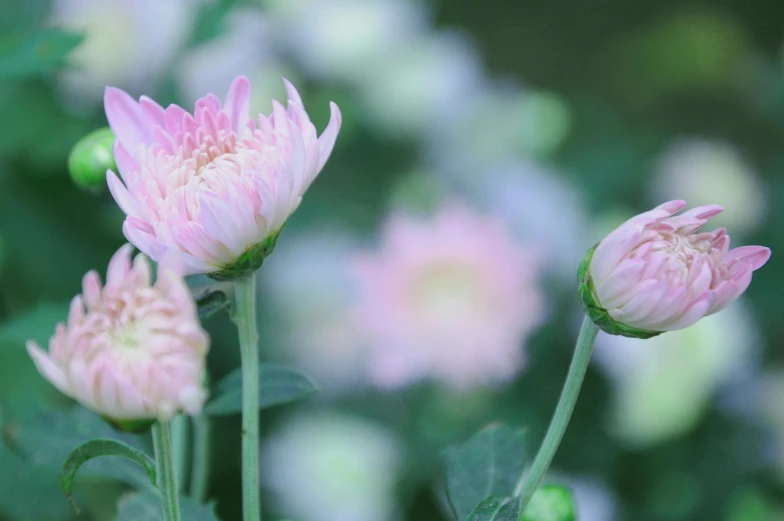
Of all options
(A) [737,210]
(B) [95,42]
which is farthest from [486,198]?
(B) [95,42]

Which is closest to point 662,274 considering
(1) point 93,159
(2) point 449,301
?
(1) point 93,159

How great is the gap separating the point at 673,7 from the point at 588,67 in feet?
0.61

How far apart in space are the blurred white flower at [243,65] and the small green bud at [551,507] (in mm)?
509

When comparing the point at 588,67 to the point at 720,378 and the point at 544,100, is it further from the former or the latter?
the point at 720,378

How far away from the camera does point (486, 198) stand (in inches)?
37.0

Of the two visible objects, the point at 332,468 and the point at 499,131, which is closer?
the point at 332,468

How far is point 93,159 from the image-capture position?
1.25 ft

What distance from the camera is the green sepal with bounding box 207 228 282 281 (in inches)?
11.9

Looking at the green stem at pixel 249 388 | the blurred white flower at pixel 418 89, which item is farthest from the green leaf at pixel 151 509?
the blurred white flower at pixel 418 89

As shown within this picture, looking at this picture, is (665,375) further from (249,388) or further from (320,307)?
(249,388)

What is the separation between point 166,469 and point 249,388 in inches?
1.8

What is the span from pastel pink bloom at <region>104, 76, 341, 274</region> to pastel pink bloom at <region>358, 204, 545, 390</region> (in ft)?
1.35

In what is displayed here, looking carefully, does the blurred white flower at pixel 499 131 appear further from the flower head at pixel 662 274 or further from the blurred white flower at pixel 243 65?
the flower head at pixel 662 274

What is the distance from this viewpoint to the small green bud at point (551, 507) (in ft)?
1.24
